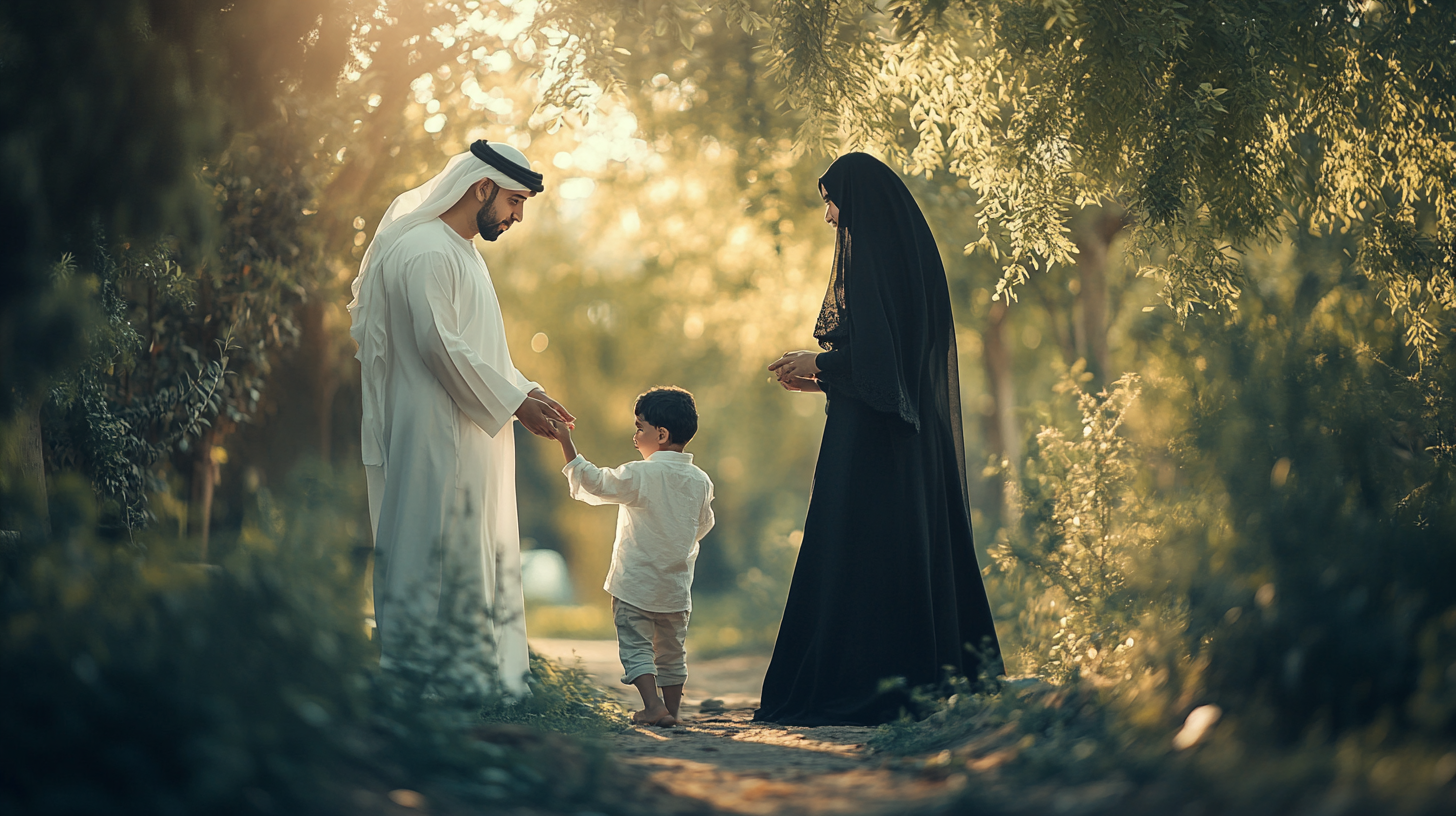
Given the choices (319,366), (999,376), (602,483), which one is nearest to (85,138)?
(602,483)

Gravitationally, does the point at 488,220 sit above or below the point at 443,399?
above

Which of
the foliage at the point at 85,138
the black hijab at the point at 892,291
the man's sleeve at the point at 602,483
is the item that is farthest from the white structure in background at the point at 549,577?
the foliage at the point at 85,138

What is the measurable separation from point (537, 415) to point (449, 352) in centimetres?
45

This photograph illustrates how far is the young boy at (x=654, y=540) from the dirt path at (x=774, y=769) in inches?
9.6

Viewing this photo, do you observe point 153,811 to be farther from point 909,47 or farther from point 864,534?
point 909,47

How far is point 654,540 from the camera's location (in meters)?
4.91

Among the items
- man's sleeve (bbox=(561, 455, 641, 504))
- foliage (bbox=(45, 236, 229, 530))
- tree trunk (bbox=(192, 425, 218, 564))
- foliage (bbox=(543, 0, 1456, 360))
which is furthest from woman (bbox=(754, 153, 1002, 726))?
tree trunk (bbox=(192, 425, 218, 564))

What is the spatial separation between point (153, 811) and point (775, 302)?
14144mm

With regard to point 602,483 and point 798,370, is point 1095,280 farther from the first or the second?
point 602,483

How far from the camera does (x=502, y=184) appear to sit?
4930 millimetres

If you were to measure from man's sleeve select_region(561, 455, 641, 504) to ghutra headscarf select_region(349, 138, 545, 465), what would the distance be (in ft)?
2.65

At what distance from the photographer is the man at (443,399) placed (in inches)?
181

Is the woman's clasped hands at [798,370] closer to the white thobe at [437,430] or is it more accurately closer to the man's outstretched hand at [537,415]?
the man's outstretched hand at [537,415]

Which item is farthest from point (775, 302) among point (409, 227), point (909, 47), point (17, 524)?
point (17, 524)
